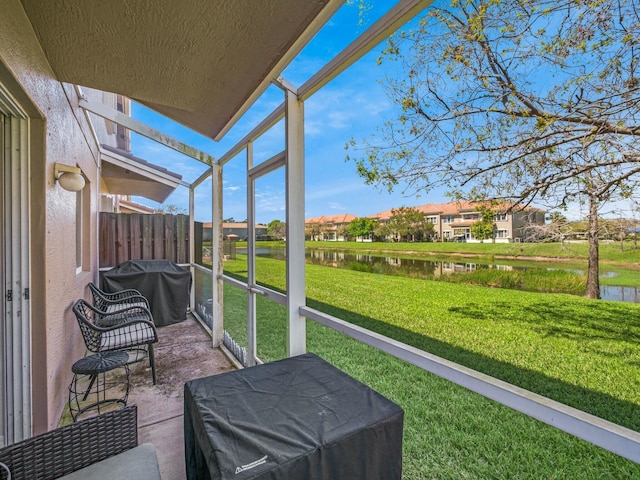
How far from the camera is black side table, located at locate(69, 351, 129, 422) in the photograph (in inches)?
98.5

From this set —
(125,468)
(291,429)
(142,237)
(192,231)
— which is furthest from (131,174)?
(291,429)

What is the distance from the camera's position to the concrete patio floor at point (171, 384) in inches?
86.2

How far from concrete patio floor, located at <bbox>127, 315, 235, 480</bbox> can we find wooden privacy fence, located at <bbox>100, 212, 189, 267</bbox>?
1.59 metres

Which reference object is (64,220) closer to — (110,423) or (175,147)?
(175,147)

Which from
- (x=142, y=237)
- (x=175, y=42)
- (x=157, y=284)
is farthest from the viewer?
(x=142, y=237)

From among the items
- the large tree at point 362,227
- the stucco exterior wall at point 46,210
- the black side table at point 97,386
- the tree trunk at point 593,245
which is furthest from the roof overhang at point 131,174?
the tree trunk at point 593,245

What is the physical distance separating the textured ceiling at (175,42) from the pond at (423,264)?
4.92ft

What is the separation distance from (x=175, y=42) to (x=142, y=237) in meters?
4.90

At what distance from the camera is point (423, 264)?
4016 mm

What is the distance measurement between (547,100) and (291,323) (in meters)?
2.80

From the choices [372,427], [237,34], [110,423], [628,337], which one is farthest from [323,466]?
[628,337]

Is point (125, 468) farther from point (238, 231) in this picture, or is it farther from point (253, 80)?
point (238, 231)

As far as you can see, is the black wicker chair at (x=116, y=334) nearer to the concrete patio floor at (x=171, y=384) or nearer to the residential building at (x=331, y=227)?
the concrete patio floor at (x=171, y=384)

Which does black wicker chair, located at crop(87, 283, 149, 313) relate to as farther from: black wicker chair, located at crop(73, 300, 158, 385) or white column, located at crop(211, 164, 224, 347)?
white column, located at crop(211, 164, 224, 347)
